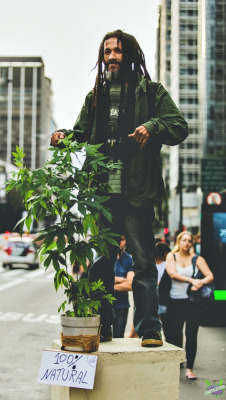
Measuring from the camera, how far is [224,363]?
8859mm

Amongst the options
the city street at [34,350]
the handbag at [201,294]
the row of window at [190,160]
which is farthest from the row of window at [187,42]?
the handbag at [201,294]

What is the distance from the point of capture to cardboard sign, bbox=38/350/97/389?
332cm

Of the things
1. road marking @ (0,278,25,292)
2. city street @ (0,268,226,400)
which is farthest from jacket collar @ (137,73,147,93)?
road marking @ (0,278,25,292)

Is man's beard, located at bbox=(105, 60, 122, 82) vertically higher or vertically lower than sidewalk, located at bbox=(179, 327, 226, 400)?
higher

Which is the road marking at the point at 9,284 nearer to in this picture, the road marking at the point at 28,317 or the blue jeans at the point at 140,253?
the road marking at the point at 28,317

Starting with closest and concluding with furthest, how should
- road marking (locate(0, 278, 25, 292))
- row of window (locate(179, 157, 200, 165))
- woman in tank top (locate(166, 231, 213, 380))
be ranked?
woman in tank top (locate(166, 231, 213, 380)), road marking (locate(0, 278, 25, 292)), row of window (locate(179, 157, 200, 165))

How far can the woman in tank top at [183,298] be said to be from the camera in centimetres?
823

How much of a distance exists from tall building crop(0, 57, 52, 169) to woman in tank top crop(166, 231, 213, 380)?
174m

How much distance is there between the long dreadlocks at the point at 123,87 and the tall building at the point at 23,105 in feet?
585

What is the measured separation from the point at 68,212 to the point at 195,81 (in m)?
101

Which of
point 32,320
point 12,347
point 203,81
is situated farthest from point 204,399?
point 203,81

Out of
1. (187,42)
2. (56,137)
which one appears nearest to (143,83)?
(56,137)

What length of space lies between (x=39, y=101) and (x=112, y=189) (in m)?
182

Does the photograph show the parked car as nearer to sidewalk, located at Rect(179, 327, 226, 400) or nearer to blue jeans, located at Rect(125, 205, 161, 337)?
sidewalk, located at Rect(179, 327, 226, 400)
